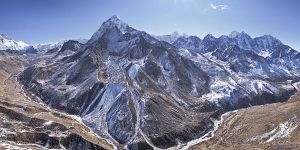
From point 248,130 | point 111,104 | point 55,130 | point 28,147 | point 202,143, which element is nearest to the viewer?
point 28,147

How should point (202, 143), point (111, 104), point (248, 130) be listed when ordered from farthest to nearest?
point (111, 104) < point (248, 130) < point (202, 143)

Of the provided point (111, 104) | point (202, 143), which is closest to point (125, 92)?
point (111, 104)

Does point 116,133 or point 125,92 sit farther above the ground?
point 125,92

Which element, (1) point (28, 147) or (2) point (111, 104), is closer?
(1) point (28, 147)

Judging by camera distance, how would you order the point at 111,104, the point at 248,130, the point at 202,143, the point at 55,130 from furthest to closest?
the point at 111,104
the point at 248,130
the point at 202,143
the point at 55,130

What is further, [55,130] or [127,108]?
[127,108]

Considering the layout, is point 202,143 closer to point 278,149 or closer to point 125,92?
point 278,149

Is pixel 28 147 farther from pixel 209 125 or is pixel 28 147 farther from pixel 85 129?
pixel 209 125

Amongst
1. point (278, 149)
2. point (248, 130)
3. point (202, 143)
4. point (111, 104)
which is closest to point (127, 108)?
point (111, 104)

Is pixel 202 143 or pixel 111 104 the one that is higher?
pixel 111 104
